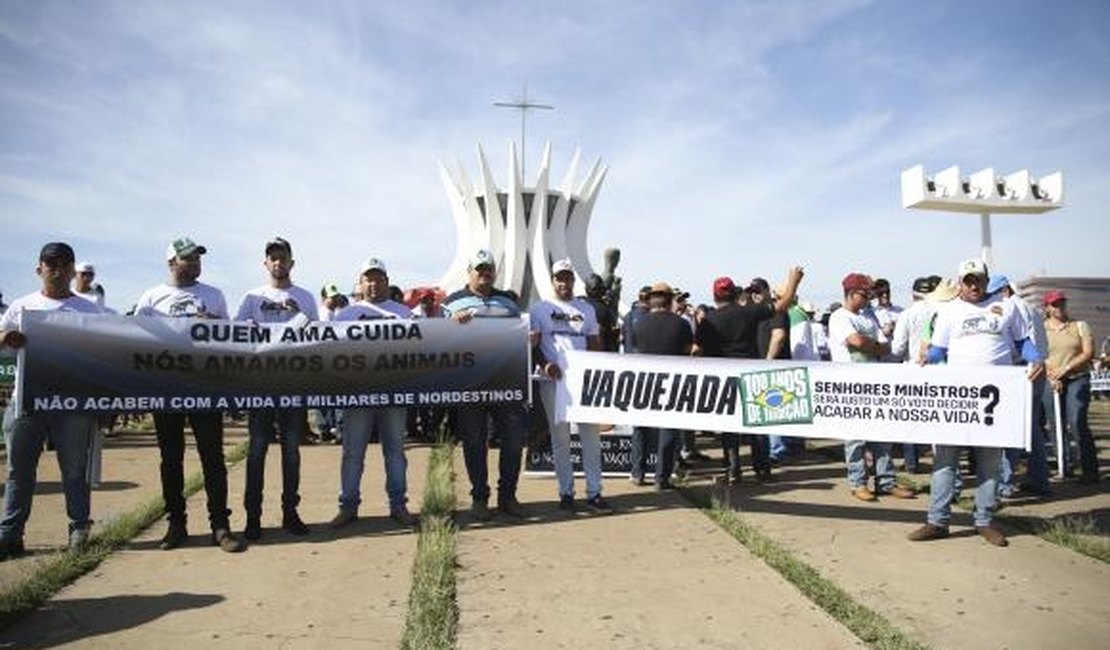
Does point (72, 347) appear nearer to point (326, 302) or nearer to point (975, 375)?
point (326, 302)

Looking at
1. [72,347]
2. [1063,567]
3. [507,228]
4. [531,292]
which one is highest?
[507,228]

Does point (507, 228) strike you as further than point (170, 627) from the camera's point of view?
Yes

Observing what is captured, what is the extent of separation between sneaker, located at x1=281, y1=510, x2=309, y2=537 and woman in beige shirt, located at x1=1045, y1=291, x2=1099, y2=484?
22.3 ft

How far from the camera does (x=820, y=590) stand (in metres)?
3.96

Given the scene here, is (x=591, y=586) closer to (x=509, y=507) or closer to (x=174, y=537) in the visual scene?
(x=509, y=507)

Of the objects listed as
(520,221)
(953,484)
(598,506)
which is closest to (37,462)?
(598,506)

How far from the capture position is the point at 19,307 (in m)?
5.05

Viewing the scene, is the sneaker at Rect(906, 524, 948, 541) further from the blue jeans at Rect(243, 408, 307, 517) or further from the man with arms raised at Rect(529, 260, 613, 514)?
the blue jeans at Rect(243, 408, 307, 517)

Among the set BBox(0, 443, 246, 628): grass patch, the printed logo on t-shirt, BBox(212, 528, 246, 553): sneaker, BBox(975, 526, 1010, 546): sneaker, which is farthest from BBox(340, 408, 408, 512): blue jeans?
BBox(975, 526, 1010, 546): sneaker

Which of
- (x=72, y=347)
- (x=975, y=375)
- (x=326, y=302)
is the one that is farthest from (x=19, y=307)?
(x=975, y=375)

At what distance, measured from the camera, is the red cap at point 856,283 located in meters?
6.68

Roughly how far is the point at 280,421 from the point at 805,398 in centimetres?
379

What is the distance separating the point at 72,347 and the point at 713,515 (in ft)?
15.0

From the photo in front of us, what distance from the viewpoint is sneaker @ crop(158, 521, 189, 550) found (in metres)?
4.91
